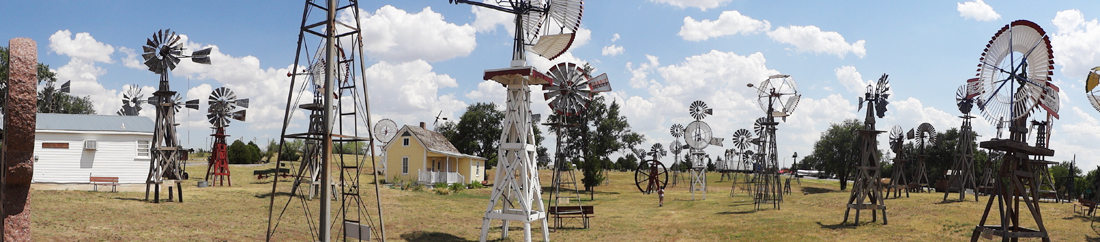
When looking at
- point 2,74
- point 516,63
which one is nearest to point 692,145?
point 516,63

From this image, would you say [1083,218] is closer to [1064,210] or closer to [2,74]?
[1064,210]

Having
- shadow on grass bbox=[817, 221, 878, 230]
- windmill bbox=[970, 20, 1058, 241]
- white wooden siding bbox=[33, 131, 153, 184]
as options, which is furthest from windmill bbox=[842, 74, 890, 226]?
white wooden siding bbox=[33, 131, 153, 184]

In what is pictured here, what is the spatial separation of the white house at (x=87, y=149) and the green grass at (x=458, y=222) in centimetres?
794

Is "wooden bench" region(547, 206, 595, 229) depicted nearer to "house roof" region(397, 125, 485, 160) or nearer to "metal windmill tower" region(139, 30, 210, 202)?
"metal windmill tower" region(139, 30, 210, 202)

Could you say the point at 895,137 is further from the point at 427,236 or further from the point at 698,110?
the point at 427,236

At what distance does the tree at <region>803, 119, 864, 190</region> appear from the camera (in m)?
56.6

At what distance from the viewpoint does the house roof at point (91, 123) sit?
96.6 feet

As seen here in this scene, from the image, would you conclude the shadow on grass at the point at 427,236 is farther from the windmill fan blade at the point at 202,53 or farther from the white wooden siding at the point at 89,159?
the white wooden siding at the point at 89,159

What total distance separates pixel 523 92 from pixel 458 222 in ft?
22.9

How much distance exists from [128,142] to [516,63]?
24556 mm

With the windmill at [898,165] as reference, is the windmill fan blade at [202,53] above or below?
above

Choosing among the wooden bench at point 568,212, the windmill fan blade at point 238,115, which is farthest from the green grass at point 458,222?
the windmill fan blade at point 238,115

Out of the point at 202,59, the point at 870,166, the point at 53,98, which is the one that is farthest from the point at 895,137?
the point at 53,98

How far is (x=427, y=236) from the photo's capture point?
665 inches
